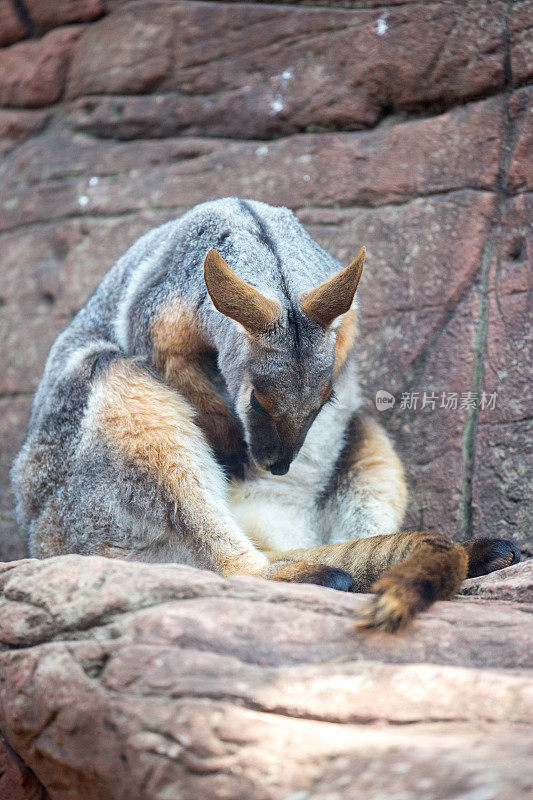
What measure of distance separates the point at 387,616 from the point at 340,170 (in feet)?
15.6

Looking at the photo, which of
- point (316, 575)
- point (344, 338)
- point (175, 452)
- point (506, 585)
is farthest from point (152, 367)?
point (506, 585)

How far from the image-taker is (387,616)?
336 cm

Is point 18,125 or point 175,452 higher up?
Result: point 18,125

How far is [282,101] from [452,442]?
133 inches

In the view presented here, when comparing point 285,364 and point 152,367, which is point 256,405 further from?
point 152,367

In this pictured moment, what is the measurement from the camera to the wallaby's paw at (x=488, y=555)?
4500 mm

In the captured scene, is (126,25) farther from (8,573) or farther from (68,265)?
(8,573)

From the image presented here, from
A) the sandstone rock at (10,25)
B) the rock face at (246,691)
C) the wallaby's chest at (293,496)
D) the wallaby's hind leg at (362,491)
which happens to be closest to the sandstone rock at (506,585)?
the rock face at (246,691)

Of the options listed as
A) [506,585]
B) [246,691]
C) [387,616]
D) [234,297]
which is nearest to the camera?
[246,691]

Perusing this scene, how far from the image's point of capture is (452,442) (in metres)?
6.41

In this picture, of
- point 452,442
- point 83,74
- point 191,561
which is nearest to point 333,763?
point 191,561

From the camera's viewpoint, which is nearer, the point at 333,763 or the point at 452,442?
the point at 333,763

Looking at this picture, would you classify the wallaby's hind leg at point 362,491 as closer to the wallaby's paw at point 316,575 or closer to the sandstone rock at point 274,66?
the wallaby's paw at point 316,575

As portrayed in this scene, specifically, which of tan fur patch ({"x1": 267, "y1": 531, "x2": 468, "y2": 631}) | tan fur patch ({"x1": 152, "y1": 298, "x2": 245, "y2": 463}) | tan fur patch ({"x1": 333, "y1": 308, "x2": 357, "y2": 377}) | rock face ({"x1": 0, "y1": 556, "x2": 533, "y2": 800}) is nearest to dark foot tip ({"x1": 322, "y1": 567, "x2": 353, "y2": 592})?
tan fur patch ({"x1": 267, "y1": 531, "x2": 468, "y2": 631})
